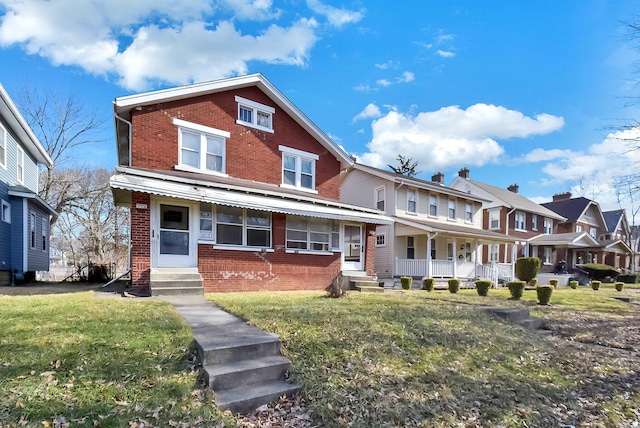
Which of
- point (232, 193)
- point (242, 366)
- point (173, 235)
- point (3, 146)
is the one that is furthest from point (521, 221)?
point (3, 146)

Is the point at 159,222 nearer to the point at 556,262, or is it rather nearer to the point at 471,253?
the point at 471,253

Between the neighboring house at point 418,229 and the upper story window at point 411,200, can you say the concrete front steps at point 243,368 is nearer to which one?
the neighboring house at point 418,229

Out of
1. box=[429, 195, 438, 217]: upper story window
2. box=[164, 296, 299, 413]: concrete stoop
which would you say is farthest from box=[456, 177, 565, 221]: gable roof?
box=[164, 296, 299, 413]: concrete stoop

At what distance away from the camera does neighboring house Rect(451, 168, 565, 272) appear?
28828 millimetres

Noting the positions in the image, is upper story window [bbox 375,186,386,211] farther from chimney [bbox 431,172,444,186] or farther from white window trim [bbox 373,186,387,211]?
chimney [bbox 431,172,444,186]

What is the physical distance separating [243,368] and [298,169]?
38.1ft

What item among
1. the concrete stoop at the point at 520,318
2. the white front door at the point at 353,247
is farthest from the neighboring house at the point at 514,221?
the concrete stoop at the point at 520,318

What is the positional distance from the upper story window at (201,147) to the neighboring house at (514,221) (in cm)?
2250

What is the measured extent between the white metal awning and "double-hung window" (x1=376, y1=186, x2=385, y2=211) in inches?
252

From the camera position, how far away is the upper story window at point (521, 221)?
30.5 m

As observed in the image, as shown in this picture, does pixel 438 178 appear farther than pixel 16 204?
Yes

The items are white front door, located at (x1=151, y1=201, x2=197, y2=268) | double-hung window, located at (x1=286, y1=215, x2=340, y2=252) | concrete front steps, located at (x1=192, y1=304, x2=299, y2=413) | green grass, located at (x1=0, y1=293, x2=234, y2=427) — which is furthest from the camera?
double-hung window, located at (x1=286, y1=215, x2=340, y2=252)

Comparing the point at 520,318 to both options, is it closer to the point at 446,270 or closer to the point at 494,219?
the point at 446,270

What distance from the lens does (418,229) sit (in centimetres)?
1922
